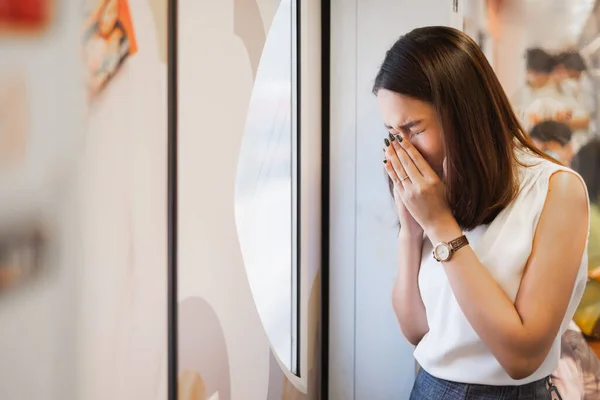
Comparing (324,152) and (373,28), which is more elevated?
(373,28)

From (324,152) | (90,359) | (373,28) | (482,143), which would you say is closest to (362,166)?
(324,152)

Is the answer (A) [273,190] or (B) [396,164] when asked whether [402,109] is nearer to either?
→ (B) [396,164]

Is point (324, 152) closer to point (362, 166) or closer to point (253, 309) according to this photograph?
point (362, 166)

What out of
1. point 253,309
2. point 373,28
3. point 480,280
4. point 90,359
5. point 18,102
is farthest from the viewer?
point 373,28

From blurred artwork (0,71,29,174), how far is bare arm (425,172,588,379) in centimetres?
67

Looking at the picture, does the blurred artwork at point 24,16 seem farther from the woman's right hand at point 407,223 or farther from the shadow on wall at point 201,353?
the woman's right hand at point 407,223

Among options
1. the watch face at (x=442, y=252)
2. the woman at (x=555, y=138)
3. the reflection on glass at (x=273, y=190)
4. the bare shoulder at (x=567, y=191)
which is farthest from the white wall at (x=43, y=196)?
the woman at (x=555, y=138)

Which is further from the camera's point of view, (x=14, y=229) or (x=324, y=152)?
(x=324, y=152)

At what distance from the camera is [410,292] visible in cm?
108

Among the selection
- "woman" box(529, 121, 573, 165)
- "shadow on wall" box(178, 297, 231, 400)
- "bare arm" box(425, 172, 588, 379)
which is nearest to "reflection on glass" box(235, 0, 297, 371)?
"shadow on wall" box(178, 297, 231, 400)

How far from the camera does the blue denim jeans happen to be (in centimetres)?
89

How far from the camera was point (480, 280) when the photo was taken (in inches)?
32.7

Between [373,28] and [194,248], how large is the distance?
3.10 ft

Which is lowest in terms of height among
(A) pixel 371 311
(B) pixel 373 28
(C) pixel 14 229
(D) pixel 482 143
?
(A) pixel 371 311
